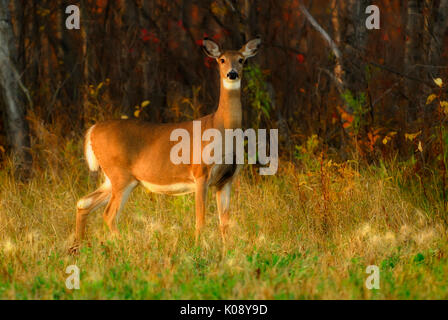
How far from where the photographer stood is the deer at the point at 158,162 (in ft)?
21.4

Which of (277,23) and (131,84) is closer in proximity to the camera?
(131,84)

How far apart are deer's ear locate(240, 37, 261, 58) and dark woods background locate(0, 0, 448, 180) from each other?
1.23m

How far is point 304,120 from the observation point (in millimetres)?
9648

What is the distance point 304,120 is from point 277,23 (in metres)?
2.99

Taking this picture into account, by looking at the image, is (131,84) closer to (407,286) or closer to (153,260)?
(153,260)

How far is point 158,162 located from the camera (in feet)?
22.2

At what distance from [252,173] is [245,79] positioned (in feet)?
4.80
